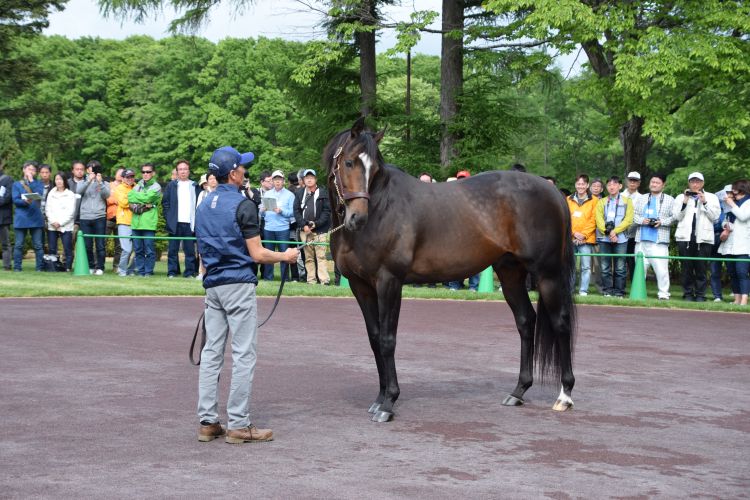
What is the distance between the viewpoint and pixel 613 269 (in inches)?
736

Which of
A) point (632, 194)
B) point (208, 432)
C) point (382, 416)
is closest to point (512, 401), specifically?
point (382, 416)

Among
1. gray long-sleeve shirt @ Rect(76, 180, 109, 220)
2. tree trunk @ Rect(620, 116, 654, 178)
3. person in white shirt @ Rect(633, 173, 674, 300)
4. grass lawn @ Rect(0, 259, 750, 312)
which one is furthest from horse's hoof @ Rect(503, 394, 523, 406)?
tree trunk @ Rect(620, 116, 654, 178)

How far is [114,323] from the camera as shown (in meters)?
13.0

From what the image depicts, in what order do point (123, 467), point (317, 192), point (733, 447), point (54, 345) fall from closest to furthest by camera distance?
1. point (123, 467)
2. point (733, 447)
3. point (54, 345)
4. point (317, 192)

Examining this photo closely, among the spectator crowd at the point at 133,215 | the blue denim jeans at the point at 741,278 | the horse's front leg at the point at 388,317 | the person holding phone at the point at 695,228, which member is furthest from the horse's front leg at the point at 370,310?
the spectator crowd at the point at 133,215

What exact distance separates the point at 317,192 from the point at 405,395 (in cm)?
1114

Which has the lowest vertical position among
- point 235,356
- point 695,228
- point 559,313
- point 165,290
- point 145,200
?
point 165,290

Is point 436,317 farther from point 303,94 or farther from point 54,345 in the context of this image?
point 303,94

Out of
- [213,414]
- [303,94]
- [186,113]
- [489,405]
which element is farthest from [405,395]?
[186,113]

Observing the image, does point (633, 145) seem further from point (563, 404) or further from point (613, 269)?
point (563, 404)

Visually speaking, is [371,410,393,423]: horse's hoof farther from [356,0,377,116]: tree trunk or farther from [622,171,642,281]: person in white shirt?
[356,0,377,116]: tree trunk

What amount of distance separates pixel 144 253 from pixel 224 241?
A: 14.5 meters

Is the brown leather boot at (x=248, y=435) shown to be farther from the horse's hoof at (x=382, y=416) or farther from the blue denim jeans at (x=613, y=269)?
the blue denim jeans at (x=613, y=269)

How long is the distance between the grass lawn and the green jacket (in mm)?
1292
